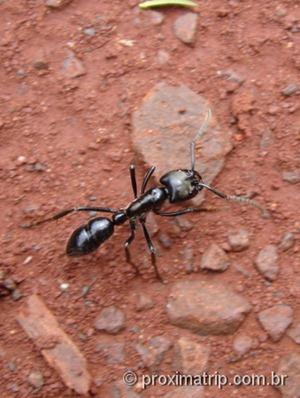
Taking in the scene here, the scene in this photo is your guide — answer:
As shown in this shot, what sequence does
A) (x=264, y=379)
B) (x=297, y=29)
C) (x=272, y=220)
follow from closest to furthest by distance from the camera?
(x=264, y=379), (x=272, y=220), (x=297, y=29)

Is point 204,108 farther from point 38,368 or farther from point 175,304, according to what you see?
point 38,368

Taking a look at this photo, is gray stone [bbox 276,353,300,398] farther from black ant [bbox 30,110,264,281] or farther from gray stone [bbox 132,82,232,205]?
gray stone [bbox 132,82,232,205]

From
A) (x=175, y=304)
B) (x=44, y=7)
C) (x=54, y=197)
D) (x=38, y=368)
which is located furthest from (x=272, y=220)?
(x=44, y=7)

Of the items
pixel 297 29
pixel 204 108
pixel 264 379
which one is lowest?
pixel 264 379

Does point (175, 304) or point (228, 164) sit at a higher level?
point (228, 164)

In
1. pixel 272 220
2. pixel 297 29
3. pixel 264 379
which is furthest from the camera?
pixel 297 29

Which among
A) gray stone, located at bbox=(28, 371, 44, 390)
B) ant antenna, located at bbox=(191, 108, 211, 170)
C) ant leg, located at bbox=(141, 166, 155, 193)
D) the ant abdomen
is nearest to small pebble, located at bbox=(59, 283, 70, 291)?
the ant abdomen

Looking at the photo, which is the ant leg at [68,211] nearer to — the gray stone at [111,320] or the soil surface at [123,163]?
the soil surface at [123,163]
